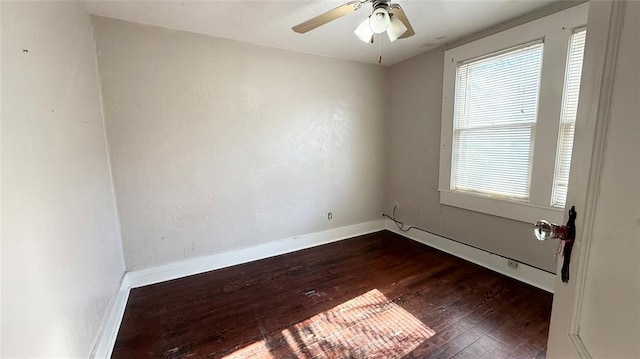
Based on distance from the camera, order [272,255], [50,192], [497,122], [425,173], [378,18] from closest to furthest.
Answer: [50,192] < [378,18] < [497,122] < [272,255] < [425,173]

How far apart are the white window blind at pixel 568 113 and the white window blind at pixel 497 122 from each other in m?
0.19

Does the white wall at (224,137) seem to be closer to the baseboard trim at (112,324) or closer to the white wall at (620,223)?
the baseboard trim at (112,324)

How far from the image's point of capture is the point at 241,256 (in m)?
2.92

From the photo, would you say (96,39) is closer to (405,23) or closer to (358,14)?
(358,14)

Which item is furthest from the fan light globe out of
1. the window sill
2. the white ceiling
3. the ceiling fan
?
the window sill

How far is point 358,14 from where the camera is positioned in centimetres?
216

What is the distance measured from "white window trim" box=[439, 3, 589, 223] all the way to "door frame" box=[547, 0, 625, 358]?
186cm

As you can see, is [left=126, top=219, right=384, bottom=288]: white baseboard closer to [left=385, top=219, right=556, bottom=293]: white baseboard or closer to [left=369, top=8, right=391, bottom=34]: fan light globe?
[left=385, top=219, right=556, bottom=293]: white baseboard

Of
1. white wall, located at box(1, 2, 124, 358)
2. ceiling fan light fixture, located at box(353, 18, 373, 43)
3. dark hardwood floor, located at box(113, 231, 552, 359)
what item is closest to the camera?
white wall, located at box(1, 2, 124, 358)

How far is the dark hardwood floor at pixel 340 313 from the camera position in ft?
5.57

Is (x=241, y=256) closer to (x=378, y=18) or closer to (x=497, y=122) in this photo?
(x=378, y=18)

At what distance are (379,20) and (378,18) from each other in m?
0.01

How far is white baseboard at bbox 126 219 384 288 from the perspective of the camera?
99.3 inches

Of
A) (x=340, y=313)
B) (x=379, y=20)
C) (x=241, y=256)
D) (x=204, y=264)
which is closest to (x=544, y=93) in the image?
(x=379, y=20)
